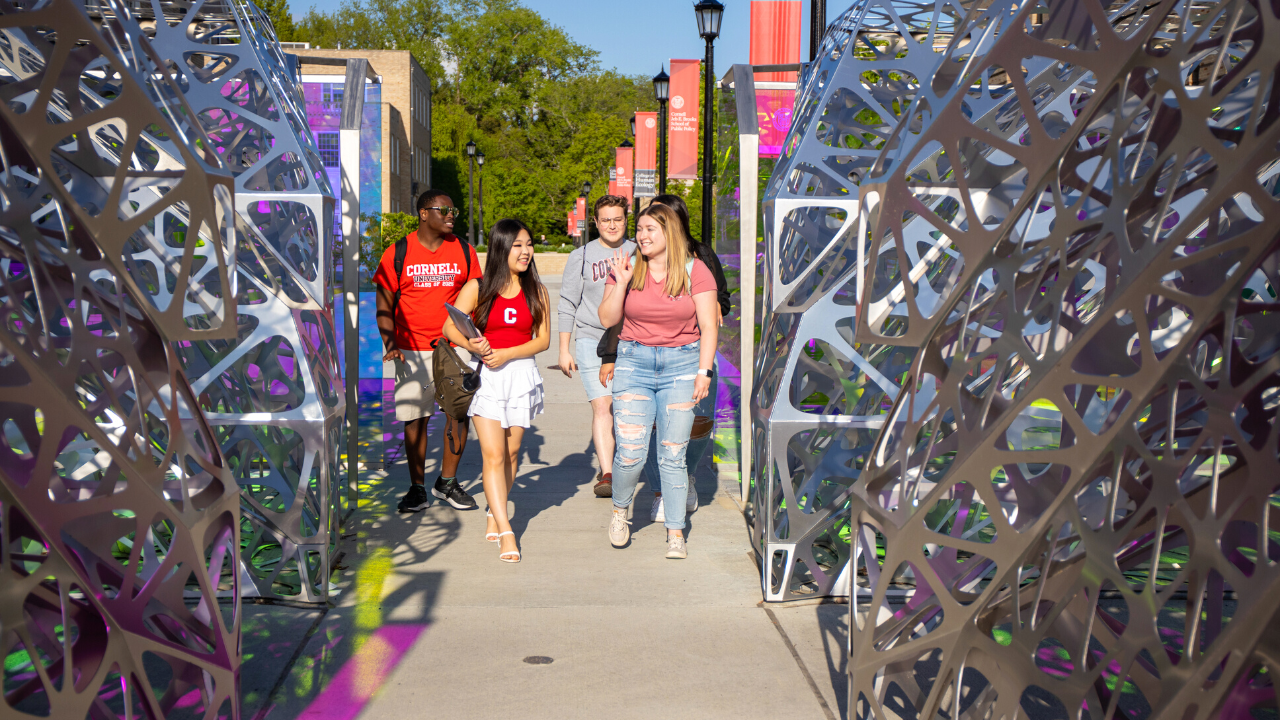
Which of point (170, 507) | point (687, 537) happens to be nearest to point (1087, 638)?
point (170, 507)

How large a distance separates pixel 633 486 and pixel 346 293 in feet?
6.60

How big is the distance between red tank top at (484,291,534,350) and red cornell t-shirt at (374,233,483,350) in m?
0.97

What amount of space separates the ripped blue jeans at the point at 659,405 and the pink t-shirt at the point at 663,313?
0.15ft

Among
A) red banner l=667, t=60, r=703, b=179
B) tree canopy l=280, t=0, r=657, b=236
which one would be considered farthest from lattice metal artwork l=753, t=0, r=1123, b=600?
tree canopy l=280, t=0, r=657, b=236

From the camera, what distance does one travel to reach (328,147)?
6609mm

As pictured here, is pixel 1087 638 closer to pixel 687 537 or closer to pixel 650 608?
pixel 650 608

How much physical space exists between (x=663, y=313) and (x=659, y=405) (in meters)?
0.50

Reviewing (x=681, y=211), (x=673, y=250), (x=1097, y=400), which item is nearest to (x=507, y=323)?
(x=673, y=250)

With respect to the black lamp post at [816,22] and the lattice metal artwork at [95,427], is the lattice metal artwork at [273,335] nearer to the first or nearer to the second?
the lattice metal artwork at [95,427]

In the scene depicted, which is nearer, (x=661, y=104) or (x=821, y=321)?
(x=821, y=321)

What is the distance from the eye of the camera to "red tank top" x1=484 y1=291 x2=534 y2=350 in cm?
558

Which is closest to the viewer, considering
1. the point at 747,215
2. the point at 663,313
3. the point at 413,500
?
the point at 663,313

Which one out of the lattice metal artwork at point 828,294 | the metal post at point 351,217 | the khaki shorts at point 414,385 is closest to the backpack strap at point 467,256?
the khaki shorts at point 414,385

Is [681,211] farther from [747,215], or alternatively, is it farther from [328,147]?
[328,147]
